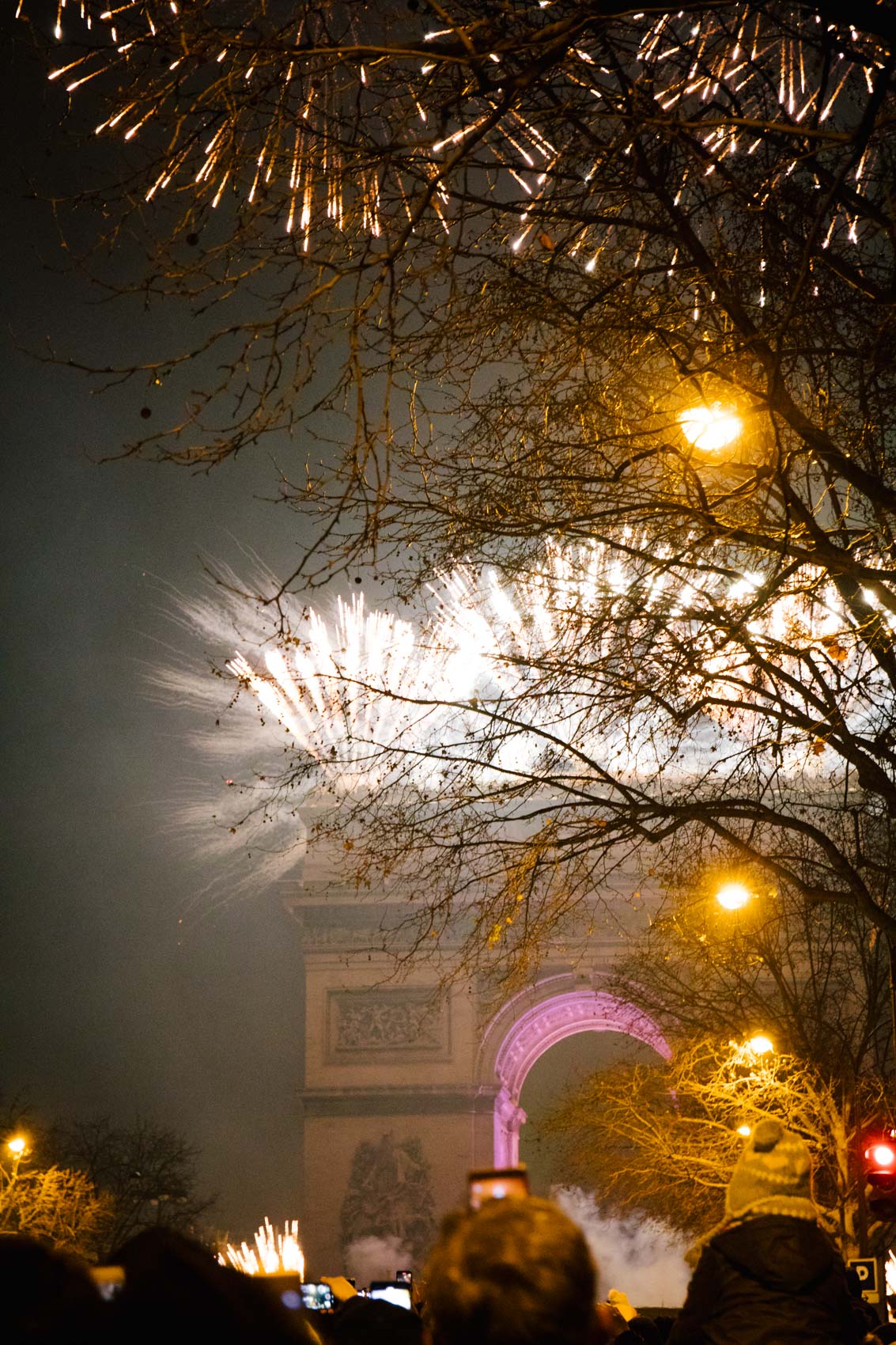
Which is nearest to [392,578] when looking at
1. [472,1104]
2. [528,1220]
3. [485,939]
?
[485,939]

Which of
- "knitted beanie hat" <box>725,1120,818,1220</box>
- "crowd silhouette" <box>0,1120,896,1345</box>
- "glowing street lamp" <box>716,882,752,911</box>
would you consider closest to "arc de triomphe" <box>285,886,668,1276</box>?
"glowing street lamp" <box>716,882,752,911</box>

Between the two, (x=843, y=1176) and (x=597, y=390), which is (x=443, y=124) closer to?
(x=597, y=390)

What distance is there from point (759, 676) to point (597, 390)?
10.1ft

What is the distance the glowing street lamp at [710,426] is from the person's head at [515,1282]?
222 inches

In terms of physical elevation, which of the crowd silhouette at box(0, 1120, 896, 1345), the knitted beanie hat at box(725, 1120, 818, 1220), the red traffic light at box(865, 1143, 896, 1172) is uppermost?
the red traffic light at box(865, 1143, 896, 1172)

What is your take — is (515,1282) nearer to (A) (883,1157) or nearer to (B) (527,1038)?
(A) (883,1157)

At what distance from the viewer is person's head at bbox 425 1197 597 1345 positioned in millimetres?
2311

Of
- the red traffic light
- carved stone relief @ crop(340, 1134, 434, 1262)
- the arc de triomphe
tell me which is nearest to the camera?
the red traffic light

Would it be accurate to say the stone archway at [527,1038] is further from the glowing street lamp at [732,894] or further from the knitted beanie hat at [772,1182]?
the knitted beanie hat at [772,1182]

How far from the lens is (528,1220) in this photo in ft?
7.82

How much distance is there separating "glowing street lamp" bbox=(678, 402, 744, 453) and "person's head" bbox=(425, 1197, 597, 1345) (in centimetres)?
565

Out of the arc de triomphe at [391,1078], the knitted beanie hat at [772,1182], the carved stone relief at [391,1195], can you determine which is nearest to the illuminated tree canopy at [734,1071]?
the carved stone relief at [391,1195]

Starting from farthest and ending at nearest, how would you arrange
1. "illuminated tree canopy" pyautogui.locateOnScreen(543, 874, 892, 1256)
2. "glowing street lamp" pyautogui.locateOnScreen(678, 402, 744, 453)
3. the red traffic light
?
"illuminated tree canopy" pyautogui.locateOnScreen(543, 874, 892, 1256) < the red traffic light < "glowing street lamp" pyautogui.locateOnScreen(678, 402, 744, 453)

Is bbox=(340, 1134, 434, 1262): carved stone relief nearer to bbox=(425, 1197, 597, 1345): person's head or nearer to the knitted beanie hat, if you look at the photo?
the knitted beanie hat
